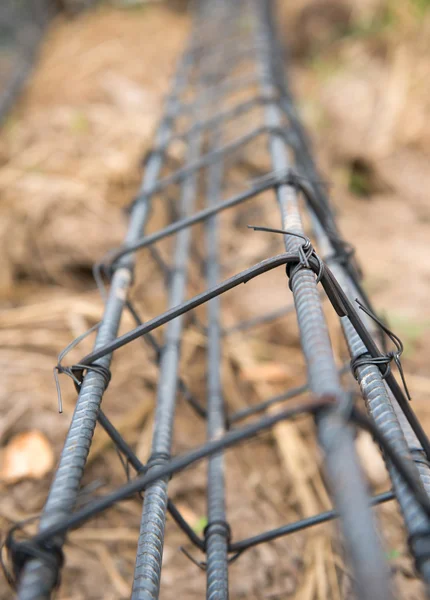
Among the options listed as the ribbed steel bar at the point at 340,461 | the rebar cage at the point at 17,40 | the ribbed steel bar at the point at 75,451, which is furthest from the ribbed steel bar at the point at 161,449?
the rebar cage at the point at 17,40

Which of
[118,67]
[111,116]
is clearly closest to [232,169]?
[111,116]

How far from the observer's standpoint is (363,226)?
223 centimetres

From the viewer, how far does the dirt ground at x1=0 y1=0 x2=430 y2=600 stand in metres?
1.07

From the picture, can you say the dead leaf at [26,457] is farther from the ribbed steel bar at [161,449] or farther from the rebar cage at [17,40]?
the rebar cage at [17,40]

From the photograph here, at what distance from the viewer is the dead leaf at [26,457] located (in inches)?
41.9

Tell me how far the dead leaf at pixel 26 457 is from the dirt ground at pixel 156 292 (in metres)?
0.01

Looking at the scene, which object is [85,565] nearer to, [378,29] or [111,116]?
[111,116]

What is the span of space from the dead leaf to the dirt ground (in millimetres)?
11

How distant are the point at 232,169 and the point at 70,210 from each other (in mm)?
1045

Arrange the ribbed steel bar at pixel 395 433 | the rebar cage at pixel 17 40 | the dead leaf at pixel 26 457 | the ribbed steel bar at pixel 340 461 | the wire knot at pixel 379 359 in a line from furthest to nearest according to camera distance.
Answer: the rebar cage at pixel 17 40, the dead leaf at pixel 26 457, the wire knot at pixel 379 359, the ribbed steel bar at pixel 395 433, the ribbed steel bar at pixel 340 461

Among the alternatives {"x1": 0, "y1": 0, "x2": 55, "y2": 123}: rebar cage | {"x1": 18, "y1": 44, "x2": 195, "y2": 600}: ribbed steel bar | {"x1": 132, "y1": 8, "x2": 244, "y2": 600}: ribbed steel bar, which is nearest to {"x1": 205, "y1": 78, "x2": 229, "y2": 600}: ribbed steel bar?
{"x1": 132, "y1": 8, "x2": 244, "y2": 600}: ribbed steel bar

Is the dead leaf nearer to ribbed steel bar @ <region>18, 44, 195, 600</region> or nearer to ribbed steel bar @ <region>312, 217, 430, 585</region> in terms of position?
ribbed steel bar @ <region>18, 44, 195, 600</region>

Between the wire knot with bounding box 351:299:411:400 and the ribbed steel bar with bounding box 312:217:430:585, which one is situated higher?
the wire knot with bounding box 351:299:411:400

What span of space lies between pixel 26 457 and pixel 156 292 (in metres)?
0.73
